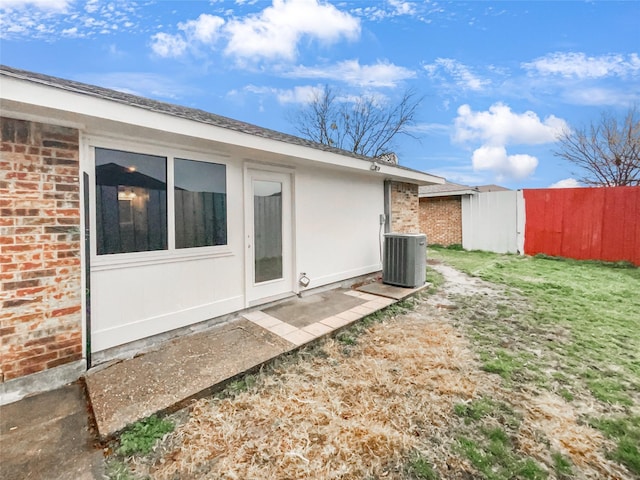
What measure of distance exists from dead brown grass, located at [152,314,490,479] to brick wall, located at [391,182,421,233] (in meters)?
4.45

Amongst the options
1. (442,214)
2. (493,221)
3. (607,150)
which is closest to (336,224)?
(493,221)

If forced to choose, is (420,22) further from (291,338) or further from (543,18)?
(291,338)

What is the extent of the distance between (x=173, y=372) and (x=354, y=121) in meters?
20.1

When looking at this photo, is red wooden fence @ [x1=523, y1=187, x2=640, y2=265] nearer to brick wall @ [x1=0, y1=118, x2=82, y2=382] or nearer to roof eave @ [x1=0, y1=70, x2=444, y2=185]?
roof eave @ [x1=0, y1=70, x2=444, y2=185]

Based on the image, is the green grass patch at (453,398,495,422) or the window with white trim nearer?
the green grass patch at (453,398,495,422)

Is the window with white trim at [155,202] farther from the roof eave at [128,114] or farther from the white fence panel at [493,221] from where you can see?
the white fence panel at [493,221]

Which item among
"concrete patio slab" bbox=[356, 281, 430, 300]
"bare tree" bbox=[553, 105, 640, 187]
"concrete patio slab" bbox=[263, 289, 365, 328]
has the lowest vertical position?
"concrete patio slab" bbox=[263, 289, 365, 328]

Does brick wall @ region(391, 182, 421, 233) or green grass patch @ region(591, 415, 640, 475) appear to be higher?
brick wall @ region(391, 182, 421, 233)

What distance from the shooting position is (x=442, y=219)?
1291cm

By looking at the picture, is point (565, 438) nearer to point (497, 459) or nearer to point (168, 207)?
point (497, 459)

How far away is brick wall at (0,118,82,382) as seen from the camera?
93.7 inches

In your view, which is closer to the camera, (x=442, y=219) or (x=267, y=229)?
(x=267, y=229)

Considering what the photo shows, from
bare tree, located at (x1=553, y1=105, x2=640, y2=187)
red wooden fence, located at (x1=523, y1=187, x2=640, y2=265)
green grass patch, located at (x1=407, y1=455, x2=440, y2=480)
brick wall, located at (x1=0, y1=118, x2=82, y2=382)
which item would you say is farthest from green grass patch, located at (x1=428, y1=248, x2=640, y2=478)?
bare tree, located at (x1=553, y1=105, x2=640, y2=187)

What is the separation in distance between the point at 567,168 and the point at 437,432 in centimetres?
1825
